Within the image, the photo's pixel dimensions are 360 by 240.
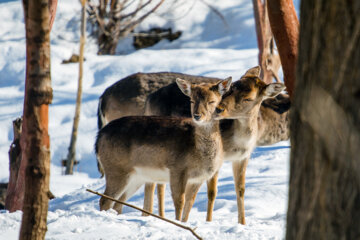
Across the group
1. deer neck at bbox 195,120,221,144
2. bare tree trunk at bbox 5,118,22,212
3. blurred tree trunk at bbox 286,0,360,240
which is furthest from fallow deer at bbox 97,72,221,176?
blurred tree trunk at bbox 286,0,360,240

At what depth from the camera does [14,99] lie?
15.6 m

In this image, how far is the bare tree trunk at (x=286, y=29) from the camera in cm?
502

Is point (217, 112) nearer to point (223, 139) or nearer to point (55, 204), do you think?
point (223, 139)

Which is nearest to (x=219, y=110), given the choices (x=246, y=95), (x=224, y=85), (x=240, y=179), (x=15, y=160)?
(x=224, y=85)

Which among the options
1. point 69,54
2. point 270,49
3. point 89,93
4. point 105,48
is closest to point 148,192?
point 270,49

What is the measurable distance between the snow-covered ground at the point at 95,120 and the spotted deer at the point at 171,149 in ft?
2.04

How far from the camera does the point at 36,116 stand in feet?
10.00

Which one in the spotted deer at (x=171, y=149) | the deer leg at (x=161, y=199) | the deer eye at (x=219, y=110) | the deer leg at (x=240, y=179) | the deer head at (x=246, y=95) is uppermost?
the deer head at (x=246, y=95)

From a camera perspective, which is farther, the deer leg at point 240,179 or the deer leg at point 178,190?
the deer leg at point 240,179

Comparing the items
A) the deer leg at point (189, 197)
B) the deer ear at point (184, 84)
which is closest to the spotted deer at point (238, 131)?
the deer leg at point (189, 197)

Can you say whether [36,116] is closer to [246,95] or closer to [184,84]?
[184,84]

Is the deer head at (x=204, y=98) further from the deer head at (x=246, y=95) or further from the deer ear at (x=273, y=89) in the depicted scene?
the deer ear at (x=273, y=89)

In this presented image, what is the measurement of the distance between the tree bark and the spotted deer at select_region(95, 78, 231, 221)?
10.7ft

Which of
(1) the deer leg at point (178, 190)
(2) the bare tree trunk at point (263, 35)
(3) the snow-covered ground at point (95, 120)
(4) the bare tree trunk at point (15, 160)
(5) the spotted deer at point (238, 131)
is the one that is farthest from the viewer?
(2) the bare tree trunk at point (263, 35)
